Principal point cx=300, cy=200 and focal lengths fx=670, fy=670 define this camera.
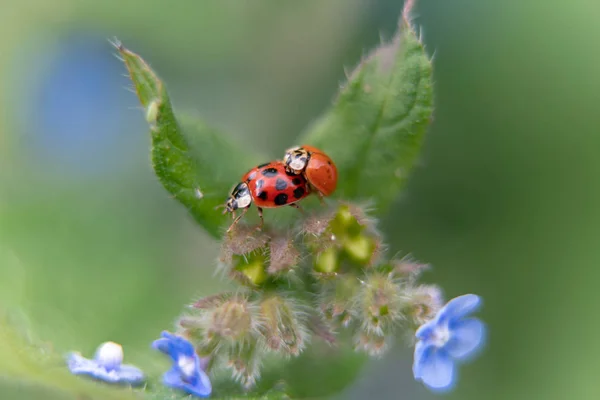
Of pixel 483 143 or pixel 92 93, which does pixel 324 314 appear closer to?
pixel 483 143

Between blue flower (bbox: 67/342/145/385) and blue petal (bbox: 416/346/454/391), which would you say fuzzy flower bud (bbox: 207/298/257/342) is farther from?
blue petal (bbox: 416/346/454/391)

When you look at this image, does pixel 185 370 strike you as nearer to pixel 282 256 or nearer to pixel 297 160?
pixel 282 256

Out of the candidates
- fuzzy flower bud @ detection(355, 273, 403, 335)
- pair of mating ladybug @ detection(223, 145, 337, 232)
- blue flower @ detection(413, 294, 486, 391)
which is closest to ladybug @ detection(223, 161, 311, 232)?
pair of mating ladybug @ detection(223, 145, 337, 232)

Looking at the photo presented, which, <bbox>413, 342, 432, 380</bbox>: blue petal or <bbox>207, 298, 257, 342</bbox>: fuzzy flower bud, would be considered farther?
<bbox>207, 298, 257, 342</bbox>: fuzzy flower bud

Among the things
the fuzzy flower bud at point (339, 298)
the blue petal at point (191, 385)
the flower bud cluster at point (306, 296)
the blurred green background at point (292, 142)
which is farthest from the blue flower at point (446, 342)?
the blurred green background at point (292, 142)

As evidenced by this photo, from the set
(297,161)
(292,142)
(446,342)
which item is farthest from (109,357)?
(292,142)

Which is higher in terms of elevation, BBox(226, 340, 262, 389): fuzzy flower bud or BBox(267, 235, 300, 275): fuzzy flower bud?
BBox(267, 235, 300, 275): fuzzy flower bud

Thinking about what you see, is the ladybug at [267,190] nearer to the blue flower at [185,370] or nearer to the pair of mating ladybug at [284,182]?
the pair of mating ladybug at [284,182]
